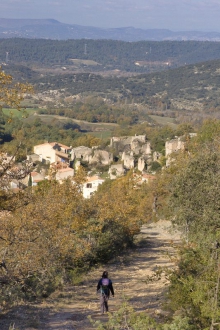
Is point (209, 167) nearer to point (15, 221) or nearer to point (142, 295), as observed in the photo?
point (142, 295)

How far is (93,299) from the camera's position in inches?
418

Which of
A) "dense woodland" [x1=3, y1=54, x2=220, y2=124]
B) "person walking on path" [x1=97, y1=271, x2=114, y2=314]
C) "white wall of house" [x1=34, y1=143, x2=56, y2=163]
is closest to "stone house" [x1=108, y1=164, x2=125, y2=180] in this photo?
"white wall of house" [x1=34, y1=143, x2=56, y2=163]

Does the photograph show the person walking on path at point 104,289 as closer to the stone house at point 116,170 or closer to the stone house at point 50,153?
the stone house at point 116,170

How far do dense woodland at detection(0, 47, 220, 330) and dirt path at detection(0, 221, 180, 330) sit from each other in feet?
1.27

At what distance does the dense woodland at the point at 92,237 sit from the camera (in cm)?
695

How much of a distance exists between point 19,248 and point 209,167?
4.63 meters

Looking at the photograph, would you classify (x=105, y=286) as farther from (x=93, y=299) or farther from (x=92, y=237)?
(x=92, y=237)

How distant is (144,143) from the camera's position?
60062 mm

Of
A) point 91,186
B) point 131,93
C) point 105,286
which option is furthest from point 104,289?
point 131,93

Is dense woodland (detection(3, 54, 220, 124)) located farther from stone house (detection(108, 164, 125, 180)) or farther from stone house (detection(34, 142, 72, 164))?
stone house (detection(108, 164, 125, 180))

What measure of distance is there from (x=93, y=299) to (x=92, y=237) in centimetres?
302

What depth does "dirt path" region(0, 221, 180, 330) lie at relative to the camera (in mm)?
8852

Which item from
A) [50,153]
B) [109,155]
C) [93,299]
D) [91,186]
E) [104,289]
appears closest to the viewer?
[104,289]

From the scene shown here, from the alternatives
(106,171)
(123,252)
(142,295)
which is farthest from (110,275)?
(106,171)
